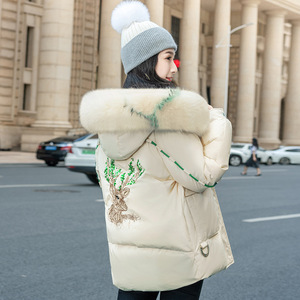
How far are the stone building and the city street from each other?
72.9 feet

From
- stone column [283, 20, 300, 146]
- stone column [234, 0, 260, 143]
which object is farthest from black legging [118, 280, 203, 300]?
A: stone column [283, 20, 300, 146]

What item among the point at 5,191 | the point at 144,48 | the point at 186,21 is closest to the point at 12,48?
the point at 186,21

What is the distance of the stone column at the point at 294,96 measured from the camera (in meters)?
60.5

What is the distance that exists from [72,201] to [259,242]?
5.08 m

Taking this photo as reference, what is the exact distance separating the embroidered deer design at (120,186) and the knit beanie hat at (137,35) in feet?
1.49

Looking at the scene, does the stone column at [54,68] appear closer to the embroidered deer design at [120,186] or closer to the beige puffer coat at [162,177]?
the embroidered deer design at [120,186]

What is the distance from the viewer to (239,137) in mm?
52406

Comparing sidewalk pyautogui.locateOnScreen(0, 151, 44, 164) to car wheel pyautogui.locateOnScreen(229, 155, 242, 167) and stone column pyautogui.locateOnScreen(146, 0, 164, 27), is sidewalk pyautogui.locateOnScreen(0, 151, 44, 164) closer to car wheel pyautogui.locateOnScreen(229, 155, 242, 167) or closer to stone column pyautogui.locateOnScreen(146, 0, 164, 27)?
car wheel pyautogui.locateOnScreen(229, 155, 242, 167)

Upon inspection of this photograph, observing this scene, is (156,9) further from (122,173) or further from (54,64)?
(122,173)

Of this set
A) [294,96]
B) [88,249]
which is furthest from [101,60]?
[88,249]

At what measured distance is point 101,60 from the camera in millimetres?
40688

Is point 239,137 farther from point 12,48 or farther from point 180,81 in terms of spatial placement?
point 12,48

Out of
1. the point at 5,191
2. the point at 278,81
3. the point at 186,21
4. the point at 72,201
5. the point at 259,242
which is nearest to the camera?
the point at 259,242

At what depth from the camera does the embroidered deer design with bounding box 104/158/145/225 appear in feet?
8.91
